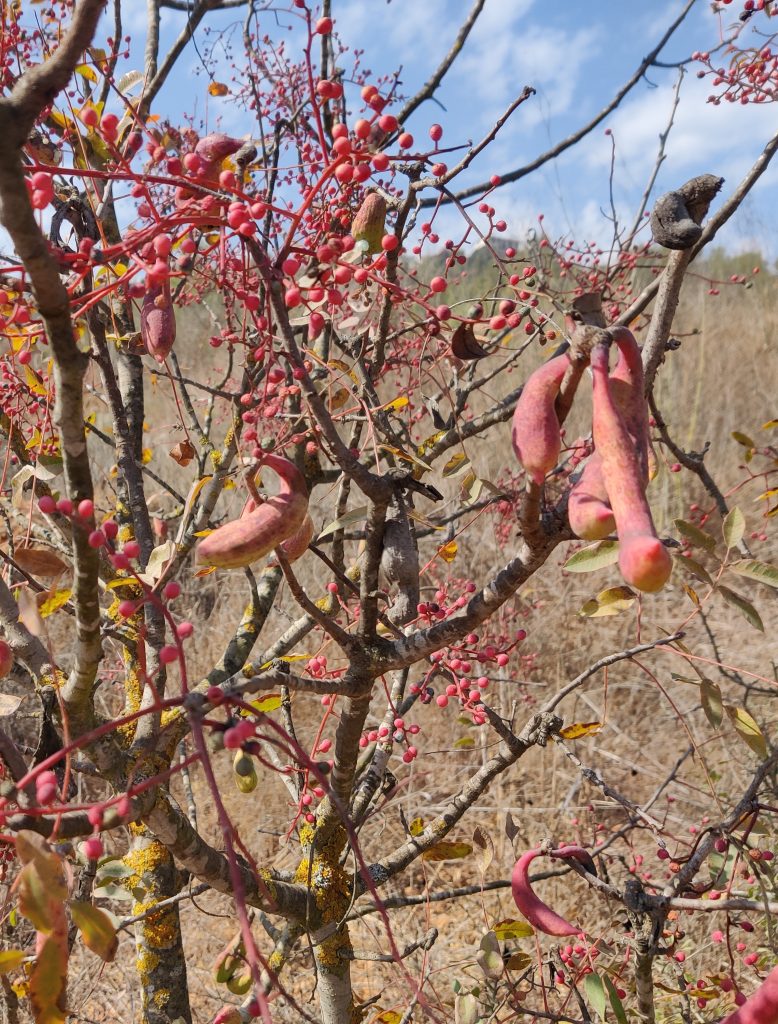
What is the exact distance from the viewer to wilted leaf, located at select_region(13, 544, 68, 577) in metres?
0.71

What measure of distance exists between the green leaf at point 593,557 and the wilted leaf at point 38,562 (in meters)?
0.45

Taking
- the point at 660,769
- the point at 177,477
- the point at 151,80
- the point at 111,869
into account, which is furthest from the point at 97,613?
the point at 177,477

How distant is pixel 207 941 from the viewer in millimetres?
2238

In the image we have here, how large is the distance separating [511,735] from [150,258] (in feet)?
2.00

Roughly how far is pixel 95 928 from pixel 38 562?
1.21 feet

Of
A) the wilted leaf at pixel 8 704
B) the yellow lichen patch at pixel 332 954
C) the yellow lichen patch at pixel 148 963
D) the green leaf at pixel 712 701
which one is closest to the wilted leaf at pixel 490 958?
the yellow lichen patch at pixel 332 954

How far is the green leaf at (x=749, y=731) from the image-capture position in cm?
78

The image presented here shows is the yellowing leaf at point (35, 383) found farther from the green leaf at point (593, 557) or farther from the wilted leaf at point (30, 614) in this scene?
the green leaf at point (593, 557)

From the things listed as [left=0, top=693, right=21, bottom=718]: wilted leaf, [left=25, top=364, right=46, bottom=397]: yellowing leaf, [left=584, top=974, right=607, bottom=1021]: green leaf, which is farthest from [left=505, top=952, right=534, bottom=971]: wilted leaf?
[left=25, top=364, right=46, bottom=397]: yellowing leaf

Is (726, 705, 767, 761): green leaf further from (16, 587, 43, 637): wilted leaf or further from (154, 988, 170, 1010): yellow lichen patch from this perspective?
(154, 988, 170, 1010): yellow lichen patch

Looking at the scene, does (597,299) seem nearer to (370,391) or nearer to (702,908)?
(370,391)

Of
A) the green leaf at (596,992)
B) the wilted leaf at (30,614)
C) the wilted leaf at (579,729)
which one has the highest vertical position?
the wilted leaf at (579,729)

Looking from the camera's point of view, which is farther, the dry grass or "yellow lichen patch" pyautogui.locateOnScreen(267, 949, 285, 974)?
the dry grass

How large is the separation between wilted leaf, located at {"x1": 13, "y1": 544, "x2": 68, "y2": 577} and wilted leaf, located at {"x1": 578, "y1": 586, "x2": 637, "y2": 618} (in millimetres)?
537
